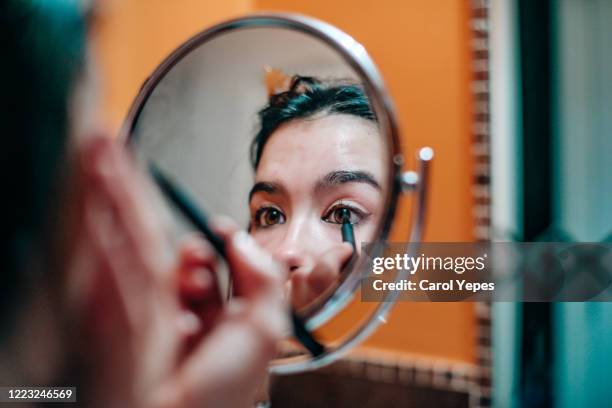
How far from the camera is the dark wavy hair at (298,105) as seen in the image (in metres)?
0.44

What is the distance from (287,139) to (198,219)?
0.58 ft

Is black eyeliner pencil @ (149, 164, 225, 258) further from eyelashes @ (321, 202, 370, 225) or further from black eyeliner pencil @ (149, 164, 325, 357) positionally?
eyelashes @ (321, 202, 370, 225)

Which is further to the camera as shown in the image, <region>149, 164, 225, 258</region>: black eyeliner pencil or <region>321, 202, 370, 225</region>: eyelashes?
<region>321, 202, 370, 225</region>: eyelashes

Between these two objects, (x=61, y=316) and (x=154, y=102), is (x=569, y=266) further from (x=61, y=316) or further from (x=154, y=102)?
(x=61, y=316)

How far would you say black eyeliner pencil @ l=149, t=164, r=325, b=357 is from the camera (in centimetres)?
27

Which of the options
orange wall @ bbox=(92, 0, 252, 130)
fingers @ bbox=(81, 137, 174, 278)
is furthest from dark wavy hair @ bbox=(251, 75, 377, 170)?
fingers @ bbox=(81, 137, 174, 278)

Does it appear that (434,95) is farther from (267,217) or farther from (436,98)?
(267,217)

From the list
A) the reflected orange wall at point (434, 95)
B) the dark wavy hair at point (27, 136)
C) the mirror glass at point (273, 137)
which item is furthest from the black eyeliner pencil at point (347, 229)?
the reflected orange wall at point (434, 95)

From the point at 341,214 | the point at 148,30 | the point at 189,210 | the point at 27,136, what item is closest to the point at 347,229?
the point at 341,214

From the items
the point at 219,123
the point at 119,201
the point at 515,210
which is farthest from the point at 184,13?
the point at 119,201

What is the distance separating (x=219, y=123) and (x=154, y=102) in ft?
0.17

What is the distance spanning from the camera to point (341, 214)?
16.4 inches

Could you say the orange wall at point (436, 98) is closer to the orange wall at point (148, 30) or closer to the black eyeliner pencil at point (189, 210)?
the orange wall at point (148, 30)

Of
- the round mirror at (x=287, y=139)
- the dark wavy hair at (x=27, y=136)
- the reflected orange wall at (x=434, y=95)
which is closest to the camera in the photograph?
the dark wavy hair at (x=27, y=136)
